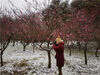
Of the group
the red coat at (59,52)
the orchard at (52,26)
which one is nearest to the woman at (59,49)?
the red coat at (59,52)

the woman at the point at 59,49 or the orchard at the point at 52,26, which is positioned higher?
the orchard at the point at 52,26

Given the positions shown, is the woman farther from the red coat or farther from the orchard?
the orchard

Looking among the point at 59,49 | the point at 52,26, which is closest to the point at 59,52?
the point at 59,49

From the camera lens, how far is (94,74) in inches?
253

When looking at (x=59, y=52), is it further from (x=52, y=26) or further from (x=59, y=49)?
(x=52, y=26)

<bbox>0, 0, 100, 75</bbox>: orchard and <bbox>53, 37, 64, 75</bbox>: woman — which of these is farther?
<bbox>0, 0, 100, 75</bbox>: orchard

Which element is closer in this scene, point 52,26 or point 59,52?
point 59,52

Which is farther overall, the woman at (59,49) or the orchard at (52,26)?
the orchard at (52,26)

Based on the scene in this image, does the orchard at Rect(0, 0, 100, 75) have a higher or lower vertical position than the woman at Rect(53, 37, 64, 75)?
higher

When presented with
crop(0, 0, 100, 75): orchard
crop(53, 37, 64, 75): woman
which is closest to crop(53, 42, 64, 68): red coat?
crop(53, 37, 64, 75): woman

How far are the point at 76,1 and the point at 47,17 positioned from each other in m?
12.1

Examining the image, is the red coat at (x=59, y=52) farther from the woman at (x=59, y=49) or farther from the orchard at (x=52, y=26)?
the orchard at (x=52, y=26)

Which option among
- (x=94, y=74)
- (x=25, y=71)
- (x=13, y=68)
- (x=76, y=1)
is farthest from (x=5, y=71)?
(x=76, y=1)

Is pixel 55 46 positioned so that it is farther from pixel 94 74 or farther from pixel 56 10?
pixel 94 74
